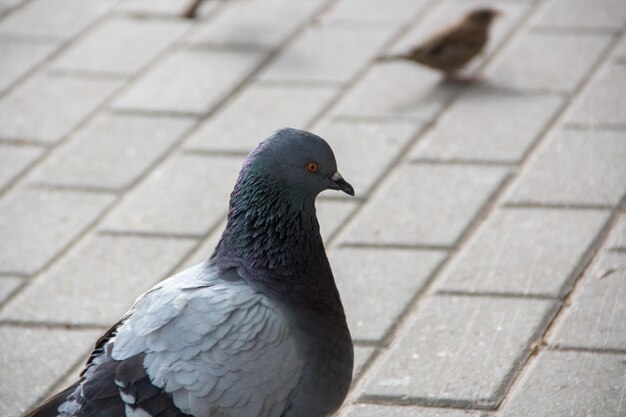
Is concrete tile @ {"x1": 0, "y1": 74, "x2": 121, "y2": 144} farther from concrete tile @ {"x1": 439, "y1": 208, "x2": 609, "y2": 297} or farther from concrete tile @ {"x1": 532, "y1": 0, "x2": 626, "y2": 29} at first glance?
concrete tile @ {"x1": 532, "y1": 0, "x2": 626, "y2": 29}

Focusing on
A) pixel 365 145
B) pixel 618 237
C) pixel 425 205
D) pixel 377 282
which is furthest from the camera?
pixel 365 145

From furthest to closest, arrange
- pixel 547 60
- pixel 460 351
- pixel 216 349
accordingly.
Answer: pixel 547 60 < pixel 460 351 < pixel 216 349

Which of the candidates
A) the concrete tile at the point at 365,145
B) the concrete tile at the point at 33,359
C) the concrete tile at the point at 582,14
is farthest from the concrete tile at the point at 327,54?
the concrete tile at the point at 33,359

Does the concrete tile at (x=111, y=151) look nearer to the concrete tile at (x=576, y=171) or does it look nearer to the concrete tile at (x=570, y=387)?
the concrete tile at (x=576, y=171)

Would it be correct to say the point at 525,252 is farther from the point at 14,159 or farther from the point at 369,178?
the point at 14,159

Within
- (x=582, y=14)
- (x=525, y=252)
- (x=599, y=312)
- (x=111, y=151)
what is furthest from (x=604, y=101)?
(x=111, y=151)

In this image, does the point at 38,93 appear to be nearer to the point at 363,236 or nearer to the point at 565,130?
the point at 363,236

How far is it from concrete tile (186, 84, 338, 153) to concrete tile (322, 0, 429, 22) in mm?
936

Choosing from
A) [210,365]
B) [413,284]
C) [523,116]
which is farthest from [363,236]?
[210,365]

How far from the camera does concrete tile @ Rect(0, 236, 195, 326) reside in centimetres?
447

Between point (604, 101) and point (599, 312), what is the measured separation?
74.0 inches

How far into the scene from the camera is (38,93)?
6316 mm

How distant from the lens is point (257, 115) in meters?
5.90

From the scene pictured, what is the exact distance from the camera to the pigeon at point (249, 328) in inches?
125
